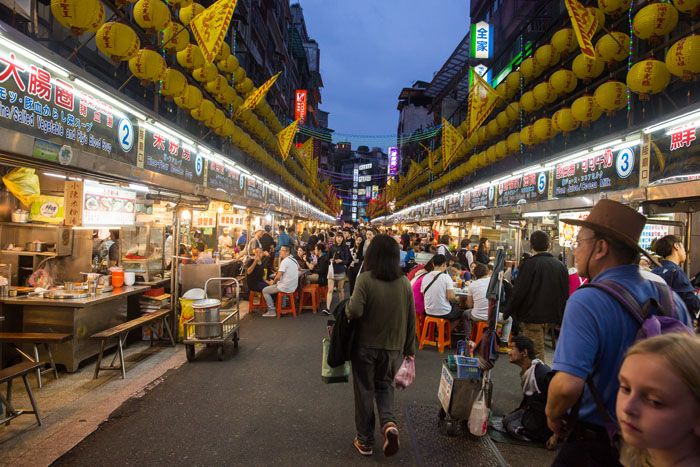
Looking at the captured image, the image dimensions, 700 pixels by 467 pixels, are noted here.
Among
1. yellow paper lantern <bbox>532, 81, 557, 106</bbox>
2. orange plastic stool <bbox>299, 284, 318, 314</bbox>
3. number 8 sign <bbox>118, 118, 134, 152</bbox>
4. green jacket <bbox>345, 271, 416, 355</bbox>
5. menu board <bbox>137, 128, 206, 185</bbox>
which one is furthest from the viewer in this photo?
orange plastic stool <bbox>299, 284, 318, 314</bbox>

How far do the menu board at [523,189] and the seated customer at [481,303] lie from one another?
211 inches

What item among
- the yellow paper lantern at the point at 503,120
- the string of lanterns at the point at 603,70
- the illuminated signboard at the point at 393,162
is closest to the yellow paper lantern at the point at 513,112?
the string of lanterns at the point at 603,70

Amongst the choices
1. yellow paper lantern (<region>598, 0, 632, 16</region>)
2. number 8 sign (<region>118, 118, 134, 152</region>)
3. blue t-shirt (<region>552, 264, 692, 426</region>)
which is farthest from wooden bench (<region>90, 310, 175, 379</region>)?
yellow paper lantern (<region>598, 0, 632, 16</region>)

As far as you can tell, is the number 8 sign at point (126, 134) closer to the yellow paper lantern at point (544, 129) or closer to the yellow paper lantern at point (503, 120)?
the yellow paper lantern at point (544, 129)

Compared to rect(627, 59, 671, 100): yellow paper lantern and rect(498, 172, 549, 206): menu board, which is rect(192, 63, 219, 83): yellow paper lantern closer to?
rect(627, 59, 671, 100): yellow paper lantern

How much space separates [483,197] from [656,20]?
37.7 ft

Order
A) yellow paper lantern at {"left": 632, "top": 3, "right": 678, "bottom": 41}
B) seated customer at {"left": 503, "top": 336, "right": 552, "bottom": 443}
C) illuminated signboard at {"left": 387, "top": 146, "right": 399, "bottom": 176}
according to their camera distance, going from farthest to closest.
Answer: illuminated signboard at {"left": 387, "top": 146, "right": 399, "bottom": 176}
yellow paper lantern at {"left": 632, "top": 3, "right": 678, "bottom": 41}
seated customer at {"left": 503, "top": 336, "right": 552, "bottom": 443}

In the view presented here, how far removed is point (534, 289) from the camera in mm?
5672

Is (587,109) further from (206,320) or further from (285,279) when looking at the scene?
(206,320)

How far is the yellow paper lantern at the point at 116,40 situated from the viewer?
6.05m

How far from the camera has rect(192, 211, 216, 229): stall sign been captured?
1539 centimetres

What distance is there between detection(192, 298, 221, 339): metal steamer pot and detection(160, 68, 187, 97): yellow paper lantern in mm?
4590

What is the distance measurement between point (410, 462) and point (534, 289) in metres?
3.09

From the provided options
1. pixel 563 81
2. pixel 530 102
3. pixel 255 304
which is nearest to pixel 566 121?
pixel 563 81
